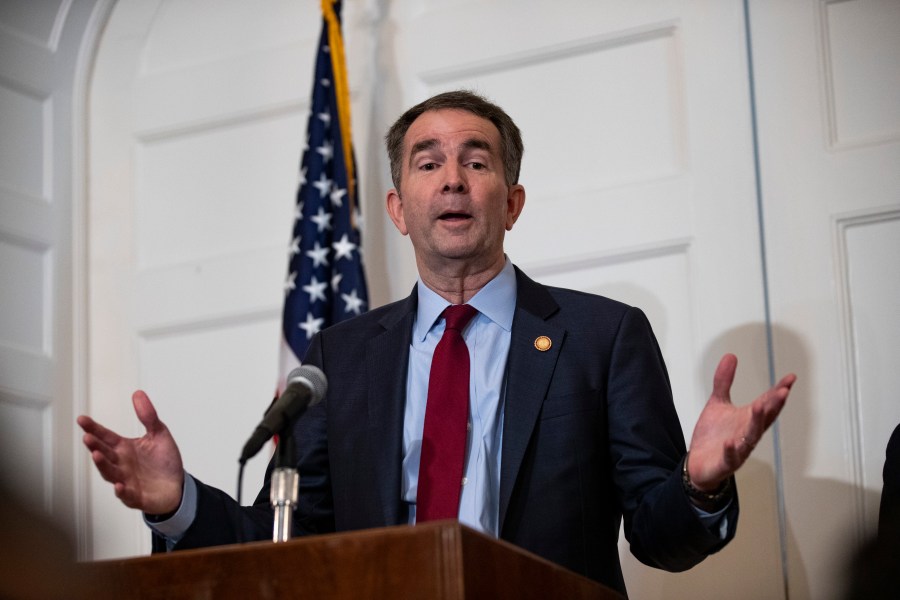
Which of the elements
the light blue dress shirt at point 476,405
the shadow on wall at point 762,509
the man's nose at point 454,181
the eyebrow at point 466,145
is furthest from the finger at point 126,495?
the shadow on wall at point 762,509

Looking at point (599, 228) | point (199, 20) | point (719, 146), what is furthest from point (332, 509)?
point (199, 20)

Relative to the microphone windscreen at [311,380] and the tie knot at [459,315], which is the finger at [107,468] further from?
the tie knot at [459,315]

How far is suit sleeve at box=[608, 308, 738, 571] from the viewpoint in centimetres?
235

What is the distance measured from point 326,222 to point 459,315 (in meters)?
1.40

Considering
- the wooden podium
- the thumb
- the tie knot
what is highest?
the tie knot

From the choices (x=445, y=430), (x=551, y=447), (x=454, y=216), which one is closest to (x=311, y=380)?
(x=445, y=430)

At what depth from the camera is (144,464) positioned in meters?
2.33

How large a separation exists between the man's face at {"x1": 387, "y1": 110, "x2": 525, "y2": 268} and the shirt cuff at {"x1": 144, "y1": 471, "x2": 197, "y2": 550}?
859 millimetres

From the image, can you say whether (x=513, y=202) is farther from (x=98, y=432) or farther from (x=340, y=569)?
(x=340, y=569)

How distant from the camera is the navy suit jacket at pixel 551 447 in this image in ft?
8.23

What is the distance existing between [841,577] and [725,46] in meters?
2.90

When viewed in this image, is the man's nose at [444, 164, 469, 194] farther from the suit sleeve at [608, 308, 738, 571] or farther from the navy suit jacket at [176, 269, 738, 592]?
the suit sleeve at [608, 308, 738, 571]

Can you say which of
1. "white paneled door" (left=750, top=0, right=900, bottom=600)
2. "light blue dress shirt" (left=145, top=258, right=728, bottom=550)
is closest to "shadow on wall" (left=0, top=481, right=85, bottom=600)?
"light blue dress shirt" (left=145, top=258, right=728, bottom=550)

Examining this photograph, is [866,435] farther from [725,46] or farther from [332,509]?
[332,509]
